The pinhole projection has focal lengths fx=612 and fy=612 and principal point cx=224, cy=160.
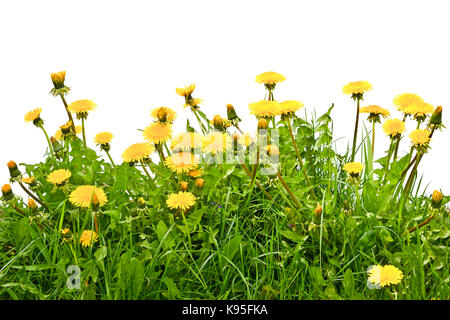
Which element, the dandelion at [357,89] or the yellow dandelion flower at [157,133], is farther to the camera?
the dandelion at [357,89]

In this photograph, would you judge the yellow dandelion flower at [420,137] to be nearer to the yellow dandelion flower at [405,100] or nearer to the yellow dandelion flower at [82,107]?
the yellow dandelion flower at [405,100]

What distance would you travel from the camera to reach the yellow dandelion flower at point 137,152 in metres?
2.80

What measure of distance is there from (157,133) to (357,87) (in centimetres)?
102

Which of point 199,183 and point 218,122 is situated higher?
point 218,122

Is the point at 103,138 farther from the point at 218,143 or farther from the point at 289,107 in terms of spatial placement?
the point at 289,107

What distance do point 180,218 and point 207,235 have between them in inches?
6.2

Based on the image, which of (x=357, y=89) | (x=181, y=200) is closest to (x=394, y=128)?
(x=357, y=89)

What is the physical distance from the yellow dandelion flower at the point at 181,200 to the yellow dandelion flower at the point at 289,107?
0.58 m

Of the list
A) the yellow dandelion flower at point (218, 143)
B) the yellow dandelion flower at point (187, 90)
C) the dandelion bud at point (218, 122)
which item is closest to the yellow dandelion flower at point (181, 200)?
the yellow dandelion flower at point (218, 143)

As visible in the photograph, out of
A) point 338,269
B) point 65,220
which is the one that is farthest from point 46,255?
point 338,269

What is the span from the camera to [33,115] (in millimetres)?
3178

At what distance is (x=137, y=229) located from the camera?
9.72ft

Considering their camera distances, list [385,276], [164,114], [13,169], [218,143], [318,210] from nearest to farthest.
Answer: [385,276]
[318,210]
[218,143]
[164,114]
[13,169]
